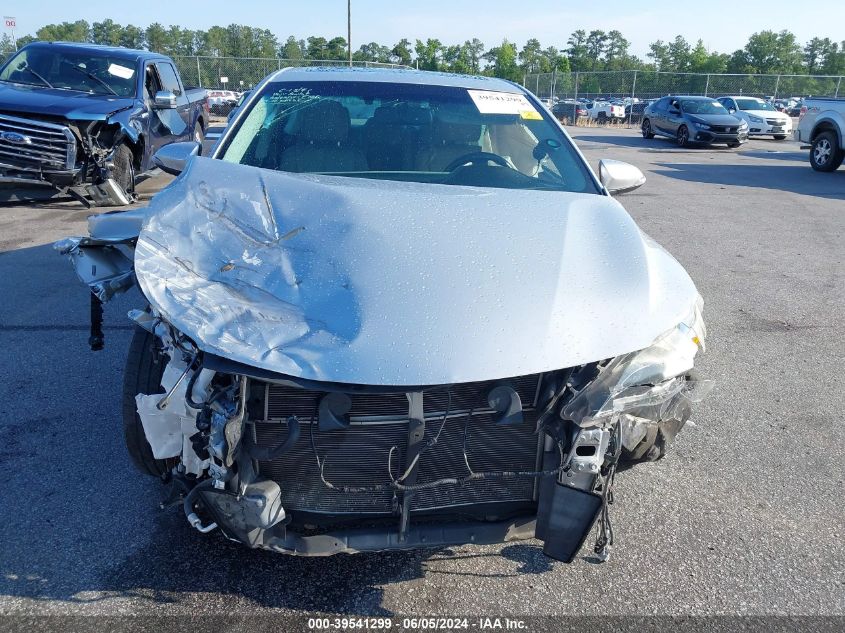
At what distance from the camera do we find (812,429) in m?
3.89

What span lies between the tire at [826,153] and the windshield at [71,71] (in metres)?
13.7

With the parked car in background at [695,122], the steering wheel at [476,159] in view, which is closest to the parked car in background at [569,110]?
the parked car in background at [695,122]

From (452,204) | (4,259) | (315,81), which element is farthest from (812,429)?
(4,259)

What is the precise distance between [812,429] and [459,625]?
2536mm

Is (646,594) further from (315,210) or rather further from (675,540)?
(315,210)

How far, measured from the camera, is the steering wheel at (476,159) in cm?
370

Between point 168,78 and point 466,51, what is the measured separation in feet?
257

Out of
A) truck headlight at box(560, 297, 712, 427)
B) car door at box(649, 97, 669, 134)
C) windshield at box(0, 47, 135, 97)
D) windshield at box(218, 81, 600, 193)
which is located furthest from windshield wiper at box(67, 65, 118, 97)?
car door at box(649, 97, 669, 134)

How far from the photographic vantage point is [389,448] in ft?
7.64

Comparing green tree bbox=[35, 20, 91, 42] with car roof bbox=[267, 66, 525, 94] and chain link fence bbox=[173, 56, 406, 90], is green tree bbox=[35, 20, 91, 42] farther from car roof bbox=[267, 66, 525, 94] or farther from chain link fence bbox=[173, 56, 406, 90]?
car roof bbox=[267, 66, 525, 94]

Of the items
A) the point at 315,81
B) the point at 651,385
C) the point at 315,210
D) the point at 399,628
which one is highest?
the point at 315,81

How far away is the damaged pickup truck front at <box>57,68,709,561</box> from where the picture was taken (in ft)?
7.22

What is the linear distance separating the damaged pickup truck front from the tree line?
199ft

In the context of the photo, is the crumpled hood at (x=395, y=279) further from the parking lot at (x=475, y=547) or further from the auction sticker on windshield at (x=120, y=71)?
the auction sticker on windshield at (x=120, y=71)
